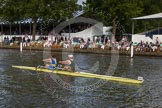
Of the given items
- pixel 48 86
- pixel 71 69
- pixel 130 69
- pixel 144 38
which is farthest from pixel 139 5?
pixel 48 86

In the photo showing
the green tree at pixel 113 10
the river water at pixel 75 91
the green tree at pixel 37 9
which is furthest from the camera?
the green tree at pixel 37 9

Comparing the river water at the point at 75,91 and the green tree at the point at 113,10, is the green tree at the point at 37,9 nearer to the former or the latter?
the green tree at the point at 113,10

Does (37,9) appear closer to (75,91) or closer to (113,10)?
(113,10)

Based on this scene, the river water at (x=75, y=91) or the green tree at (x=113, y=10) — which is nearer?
the river water at (x=75, y=91)

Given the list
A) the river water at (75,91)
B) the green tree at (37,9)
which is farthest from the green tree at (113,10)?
the river water at (75,91)

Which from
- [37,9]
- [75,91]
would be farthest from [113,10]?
[75,91]

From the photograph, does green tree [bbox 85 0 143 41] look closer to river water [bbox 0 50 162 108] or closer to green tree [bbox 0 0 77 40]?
green tree [bbox 0 0 77 40]

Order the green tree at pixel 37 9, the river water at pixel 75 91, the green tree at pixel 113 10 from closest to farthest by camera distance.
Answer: the river water at pixel 75 91, the green tree at pixel 113 10, the green tree at pixel 37 9

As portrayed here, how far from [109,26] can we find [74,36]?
6299mm

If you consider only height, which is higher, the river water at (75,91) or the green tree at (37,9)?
the green tree at (37,9)

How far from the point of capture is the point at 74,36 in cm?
6838

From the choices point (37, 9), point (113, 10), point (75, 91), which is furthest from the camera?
point (37, 9)

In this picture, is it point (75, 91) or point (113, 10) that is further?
point (113, 10)

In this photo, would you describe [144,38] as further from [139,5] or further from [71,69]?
[71,69]
